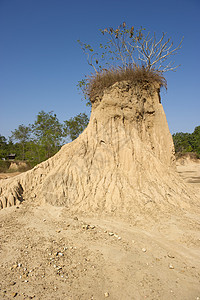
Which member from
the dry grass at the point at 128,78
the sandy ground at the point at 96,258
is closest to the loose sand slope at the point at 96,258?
the sandy ground at the point at 96,258

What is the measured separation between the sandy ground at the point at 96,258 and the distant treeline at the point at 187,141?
34.4 m

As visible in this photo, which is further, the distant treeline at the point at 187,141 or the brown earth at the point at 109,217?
the distant treeline at the point at 187,141

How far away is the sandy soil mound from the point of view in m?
5.94

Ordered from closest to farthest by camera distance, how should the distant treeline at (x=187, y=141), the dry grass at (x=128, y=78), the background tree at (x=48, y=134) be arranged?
the dry grass at (x=128, y=78) → the background tree at (x=48, y=134) → the distant treeline at (x=187, y=141)

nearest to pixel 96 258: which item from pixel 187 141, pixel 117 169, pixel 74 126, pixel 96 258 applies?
pixel 96 258

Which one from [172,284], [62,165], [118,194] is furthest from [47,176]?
[172,284]

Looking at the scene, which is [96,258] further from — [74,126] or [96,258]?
[74,126]

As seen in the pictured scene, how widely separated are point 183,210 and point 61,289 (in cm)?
416

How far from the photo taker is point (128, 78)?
Result: 7582 mm

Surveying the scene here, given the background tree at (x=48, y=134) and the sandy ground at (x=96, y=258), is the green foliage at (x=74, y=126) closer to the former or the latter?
Answer: the background tree at (x=48, y=134)

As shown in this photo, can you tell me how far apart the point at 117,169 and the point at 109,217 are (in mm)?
1778

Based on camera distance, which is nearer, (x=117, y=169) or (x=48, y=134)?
(x=117, y=169)

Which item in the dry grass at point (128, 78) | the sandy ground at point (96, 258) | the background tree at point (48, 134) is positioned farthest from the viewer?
the background tree at point (48, 134)

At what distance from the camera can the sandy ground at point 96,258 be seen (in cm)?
289
